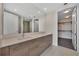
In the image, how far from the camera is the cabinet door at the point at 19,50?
92cm

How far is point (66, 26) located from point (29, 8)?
109 centimetres

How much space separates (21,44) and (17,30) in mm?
649

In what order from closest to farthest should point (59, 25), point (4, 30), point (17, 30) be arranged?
point (4, 30) → point (17, 30) → point (59, 25)

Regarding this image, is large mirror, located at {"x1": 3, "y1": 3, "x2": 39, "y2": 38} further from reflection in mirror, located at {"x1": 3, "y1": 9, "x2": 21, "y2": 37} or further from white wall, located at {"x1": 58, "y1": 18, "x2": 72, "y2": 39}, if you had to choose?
white wall, located at {"x1": 58, "y1": 18, "x2": 72, "y2": 39}

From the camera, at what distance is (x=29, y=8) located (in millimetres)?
1854

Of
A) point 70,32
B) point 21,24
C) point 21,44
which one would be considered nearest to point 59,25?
point 70,32

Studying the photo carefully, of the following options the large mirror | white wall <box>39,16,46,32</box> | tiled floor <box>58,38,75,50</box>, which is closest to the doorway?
tiled floor <box>58,38,75,50</box>

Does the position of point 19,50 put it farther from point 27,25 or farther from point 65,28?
point 65,28

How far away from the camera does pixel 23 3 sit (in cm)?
169

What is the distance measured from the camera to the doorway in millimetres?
2190

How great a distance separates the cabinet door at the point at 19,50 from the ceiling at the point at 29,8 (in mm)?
796

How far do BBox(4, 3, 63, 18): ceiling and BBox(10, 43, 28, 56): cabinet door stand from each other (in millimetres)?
796

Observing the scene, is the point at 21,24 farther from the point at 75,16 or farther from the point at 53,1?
the point at 75,16

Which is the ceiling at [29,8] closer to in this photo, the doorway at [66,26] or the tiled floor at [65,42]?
the doorway at [66,26]
